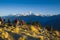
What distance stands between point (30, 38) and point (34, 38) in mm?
462

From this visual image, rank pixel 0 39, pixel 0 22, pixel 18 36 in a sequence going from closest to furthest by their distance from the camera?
1. pixel 0 39
2. pixel 18 36
3. pixel 0 22

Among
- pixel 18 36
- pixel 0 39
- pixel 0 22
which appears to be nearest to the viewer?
pixel 0 39

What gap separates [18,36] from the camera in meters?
26.3

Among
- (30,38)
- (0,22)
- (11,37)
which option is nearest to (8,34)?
(11,37)

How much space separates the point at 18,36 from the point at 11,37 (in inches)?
31.4

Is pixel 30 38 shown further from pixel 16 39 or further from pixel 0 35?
pixel 0 35

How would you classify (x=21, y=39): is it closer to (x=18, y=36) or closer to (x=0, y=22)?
(x=18, y=36)

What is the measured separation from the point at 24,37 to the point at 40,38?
1929 mm

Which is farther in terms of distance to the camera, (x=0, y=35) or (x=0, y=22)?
(x=0, y=22)

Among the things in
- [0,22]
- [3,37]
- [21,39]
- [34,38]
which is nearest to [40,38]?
[34,38]

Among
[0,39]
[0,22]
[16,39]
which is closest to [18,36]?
[16,39]

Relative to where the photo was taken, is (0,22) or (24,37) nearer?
(24,37)

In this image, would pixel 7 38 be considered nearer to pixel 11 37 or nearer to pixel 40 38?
pixel 11 37

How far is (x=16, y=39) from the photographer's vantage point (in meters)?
25.8
